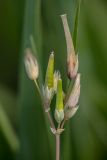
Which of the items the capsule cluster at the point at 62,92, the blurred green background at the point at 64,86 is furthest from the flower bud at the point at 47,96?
the blurred green background at the point at 64,86

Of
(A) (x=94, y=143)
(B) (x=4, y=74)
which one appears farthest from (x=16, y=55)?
(A) (x=94, y=143)

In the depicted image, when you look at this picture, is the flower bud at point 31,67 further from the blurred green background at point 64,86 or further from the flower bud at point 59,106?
the blurred green background at point 64,86

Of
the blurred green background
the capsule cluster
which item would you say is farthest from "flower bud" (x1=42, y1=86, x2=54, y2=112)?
the blurred green background

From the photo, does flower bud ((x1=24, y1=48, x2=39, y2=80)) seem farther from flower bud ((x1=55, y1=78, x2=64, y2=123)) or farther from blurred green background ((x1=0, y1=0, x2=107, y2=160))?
blurred green background ((x1=0, y1=0, x2=107, y2=160))

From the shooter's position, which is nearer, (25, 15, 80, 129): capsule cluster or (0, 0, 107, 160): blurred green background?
(25, 15, 80, 129): capsule cluster

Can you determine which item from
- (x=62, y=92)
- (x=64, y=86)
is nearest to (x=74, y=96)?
(x=62, y=92)

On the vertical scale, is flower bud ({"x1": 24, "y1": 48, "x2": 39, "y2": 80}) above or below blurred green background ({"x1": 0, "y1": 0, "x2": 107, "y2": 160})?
above

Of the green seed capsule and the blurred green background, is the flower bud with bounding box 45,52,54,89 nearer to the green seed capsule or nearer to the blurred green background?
the green seed capsule

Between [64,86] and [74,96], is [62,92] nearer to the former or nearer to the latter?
[74,96]
